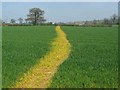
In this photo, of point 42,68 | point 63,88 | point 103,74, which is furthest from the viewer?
point 42,68

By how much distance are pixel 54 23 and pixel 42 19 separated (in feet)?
60.1

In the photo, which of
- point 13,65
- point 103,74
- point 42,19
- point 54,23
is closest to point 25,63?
point 13,65

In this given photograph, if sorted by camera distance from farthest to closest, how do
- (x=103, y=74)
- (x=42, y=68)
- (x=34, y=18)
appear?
(x=34, y=18) < (x=42, y=68) < (x=103, y=74)

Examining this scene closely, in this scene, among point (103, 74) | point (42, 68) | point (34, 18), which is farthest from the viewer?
point (34, 18)

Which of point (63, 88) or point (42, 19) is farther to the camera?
point (42, 19)

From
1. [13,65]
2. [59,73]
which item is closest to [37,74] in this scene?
[59,73]

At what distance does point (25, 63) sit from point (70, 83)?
14.9 feet

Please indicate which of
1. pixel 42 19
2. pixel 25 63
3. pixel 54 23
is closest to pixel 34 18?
pixel 42 19

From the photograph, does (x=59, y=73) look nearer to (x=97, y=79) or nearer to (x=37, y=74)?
(x=37, y=74)

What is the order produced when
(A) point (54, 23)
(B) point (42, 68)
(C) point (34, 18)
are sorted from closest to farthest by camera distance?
1. (B) point (42, 68)
2. (A) point (54, 23)
3. (C) point (34, 18)

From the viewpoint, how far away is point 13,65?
14.2 m

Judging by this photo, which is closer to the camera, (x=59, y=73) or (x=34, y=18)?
(x=59, y=73)

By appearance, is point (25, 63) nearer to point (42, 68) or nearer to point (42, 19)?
point (42, 68)

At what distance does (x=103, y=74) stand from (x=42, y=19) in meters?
145
